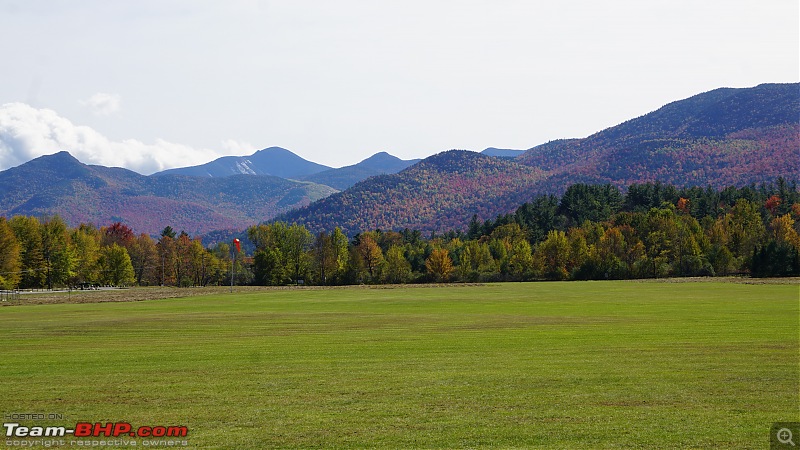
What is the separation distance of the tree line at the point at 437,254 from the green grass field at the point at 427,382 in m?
76.0

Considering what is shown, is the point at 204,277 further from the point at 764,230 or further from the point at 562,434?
the point at 562,434

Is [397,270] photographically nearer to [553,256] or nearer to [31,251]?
[553,256]

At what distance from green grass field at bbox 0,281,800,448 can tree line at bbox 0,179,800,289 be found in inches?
2991

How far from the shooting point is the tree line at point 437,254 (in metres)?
111

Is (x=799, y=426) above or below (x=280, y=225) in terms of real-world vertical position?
below

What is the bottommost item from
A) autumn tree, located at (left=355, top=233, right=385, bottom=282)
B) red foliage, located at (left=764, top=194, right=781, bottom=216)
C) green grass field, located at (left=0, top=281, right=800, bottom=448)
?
green grass field, located at (left=0, top=281, right=800, bottom=448)

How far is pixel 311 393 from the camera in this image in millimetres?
18984

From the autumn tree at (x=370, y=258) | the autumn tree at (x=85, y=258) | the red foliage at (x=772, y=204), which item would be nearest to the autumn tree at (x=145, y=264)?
the autumn tree at (x=85, y=258)

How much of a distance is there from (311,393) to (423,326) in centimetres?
2024

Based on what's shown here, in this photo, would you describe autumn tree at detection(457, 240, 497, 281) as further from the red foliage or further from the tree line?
the red foliage

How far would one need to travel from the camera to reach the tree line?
111m

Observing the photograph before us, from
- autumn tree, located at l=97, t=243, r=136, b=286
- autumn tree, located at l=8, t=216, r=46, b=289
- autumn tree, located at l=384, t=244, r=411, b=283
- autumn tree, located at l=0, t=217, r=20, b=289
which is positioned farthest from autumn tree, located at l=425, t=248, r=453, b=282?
autumn tree, located at l=0, t=217, r=20, b=289

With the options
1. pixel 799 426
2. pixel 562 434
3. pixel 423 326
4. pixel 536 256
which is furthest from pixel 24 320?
pixel 536 256

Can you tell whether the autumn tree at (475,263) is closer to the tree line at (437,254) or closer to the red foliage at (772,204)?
the tree line at (437,254)
